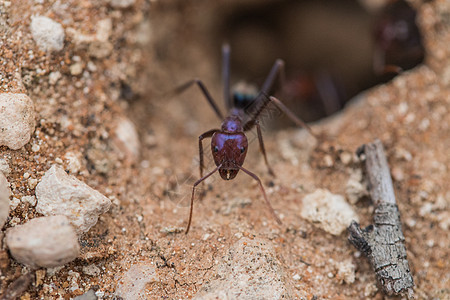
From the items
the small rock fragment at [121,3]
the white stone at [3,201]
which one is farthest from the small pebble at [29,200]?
the small rock fragment at [121,3]

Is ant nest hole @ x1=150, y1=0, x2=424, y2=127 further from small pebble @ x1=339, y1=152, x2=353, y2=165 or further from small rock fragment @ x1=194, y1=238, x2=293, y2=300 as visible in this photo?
small rock fragment @ x1=194, y1=238, x2=293, y2=300

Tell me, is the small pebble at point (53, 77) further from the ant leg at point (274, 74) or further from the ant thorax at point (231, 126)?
the ant leg at point (274, 74)

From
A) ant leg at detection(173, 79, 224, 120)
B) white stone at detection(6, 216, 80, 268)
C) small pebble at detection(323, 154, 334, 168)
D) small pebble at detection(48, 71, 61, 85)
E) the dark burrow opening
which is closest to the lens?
white stone at detection(6, 216, 80, 268)

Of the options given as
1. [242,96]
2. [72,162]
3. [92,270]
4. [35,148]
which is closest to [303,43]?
[242,96]

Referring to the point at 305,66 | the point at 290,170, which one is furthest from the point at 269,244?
the point at 305,66

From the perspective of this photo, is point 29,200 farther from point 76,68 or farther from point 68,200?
point 76,68

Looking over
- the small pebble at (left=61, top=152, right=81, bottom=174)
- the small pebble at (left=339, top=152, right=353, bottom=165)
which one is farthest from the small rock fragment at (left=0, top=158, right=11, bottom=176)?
the small pebble at (left=339, top=152, right=353, bottom=165)

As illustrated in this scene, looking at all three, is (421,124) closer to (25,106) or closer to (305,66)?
(305,66)
